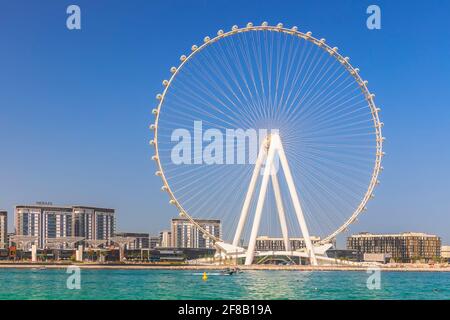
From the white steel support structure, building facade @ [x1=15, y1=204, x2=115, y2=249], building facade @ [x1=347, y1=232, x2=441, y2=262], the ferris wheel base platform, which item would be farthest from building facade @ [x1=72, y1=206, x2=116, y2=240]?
the white steel support structure

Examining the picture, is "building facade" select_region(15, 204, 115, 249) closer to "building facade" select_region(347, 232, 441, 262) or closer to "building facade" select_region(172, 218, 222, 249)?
"building facade" select_region(172, 218, 222, 249)

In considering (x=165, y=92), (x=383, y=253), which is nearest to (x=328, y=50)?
(x=165, y=92)

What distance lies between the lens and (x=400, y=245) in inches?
2461

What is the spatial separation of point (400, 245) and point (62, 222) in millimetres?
25219

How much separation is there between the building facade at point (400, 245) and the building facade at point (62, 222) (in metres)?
18.7

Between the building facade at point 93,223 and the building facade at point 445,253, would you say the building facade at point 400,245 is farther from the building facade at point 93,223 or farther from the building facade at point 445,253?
the building facade at point 93,223

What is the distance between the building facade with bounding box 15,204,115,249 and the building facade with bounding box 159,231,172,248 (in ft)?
12.3

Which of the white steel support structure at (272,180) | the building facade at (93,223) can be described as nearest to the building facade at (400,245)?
the building facade at (93,223)

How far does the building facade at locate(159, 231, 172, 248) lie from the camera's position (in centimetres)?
6051

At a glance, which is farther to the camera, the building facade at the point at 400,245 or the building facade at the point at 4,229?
the building facade at the point at 400,245

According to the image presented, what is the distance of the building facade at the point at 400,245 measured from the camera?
204 feet
